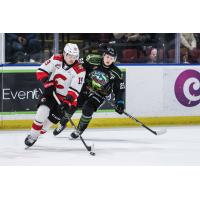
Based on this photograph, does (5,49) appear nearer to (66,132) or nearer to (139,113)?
(66,132)

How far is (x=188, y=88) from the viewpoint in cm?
724

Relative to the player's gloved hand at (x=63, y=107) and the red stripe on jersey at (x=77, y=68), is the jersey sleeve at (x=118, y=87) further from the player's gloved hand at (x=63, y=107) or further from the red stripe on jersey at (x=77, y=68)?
the player's gloved hand at (x=63, y=107)

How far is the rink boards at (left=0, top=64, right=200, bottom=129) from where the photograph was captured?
Result: 670 centimetres

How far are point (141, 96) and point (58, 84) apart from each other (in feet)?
5.87

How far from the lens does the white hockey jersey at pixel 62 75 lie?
17.5 feet

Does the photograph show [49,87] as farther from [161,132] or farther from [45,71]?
[161,132]

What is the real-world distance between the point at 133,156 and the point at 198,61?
247cm

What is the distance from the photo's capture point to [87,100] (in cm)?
604

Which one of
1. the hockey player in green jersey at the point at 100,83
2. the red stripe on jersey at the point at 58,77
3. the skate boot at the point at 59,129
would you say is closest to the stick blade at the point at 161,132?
the hockey player in green jersey at the point at 100,83

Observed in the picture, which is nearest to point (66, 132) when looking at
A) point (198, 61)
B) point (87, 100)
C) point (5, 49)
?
point (87, 100)

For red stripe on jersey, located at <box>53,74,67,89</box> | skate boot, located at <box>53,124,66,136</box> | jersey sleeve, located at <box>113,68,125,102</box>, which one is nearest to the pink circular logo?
jersey sleeve, located at <box>113,68,125,102</box>

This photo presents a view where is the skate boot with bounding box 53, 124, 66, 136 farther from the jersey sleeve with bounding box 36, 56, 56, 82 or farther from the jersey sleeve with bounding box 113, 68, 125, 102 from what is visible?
the jersey sleeve with bounding box 36, 56, 56, 82

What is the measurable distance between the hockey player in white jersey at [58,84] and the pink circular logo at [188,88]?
1984 mm

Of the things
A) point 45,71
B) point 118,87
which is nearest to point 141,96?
point 118,87
